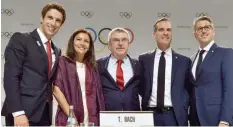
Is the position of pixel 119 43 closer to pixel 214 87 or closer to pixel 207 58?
pixel 207 58

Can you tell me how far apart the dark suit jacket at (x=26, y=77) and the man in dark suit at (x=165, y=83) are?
0.98m

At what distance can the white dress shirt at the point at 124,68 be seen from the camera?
3006 millimetres

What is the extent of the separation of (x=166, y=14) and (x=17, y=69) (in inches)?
116

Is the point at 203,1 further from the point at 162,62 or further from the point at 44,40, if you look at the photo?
the point at 44,40

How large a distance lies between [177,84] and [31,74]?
1324mm

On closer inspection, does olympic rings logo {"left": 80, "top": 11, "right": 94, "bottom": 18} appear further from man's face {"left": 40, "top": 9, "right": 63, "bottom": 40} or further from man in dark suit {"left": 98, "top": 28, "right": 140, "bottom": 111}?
man's face {"left": 40, "top": 9, "right": 63, "bottom": 40}

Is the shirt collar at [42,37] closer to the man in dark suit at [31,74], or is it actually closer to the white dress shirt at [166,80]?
the man in dark suit at [31,74]

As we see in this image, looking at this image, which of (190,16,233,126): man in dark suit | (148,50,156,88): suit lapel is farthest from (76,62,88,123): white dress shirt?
(190,16,233,126): man in dark suit

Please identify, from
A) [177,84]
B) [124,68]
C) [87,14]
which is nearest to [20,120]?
[124,68]

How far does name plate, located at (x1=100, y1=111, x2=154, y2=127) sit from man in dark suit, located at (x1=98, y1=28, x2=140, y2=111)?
0.70 meters

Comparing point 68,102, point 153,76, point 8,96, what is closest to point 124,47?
point 153,76

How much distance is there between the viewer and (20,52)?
97.9 inches

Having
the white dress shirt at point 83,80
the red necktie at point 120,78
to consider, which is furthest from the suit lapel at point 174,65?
the white dress shirt at point 83,80

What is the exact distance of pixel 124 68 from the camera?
10.0 ft
